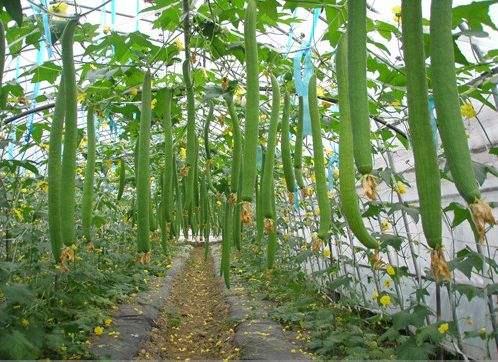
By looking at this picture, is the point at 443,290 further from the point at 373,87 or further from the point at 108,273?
the point at 108,273

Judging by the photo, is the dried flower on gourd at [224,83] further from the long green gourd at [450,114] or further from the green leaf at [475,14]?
the long green gourd at [450,114]

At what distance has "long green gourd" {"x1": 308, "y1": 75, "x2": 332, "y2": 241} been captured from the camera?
91.0 inches

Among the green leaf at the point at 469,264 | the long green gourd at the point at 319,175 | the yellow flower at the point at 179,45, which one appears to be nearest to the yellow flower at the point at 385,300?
the green leaf at the point at 469,264

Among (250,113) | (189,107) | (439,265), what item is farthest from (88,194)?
(439,265)

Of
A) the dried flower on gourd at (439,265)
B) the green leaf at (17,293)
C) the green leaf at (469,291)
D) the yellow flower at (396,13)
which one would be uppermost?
the yellow flower at (396,13)

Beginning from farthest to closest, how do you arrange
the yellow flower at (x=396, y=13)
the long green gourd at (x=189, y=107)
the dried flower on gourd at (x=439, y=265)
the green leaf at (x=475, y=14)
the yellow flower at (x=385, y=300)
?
the yellow flower at (x=385, y=300), the yellow flower at (x=396, y=13), the long green gourd at (x=189, y=107), the green leaf at (x=475, y=14), the dried flower on gourd at (x=439, y=265)

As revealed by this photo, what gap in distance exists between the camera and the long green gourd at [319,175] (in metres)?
2.31

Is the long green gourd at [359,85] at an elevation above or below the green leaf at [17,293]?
above

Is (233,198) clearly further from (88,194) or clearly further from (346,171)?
(346,171)

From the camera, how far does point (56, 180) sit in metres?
2.52

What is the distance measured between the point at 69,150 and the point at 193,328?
269 inches

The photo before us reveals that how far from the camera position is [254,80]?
233 cm

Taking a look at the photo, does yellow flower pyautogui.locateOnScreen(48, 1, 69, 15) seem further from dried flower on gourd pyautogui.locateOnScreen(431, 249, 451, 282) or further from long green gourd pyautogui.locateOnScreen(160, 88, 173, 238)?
dried flower on gourd pyautogui.locateOnScreen(431, 249, 451, 282)

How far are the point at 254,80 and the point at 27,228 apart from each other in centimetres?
521
